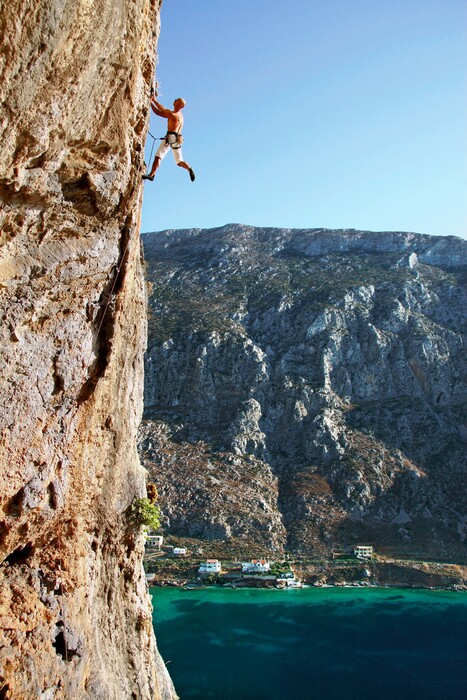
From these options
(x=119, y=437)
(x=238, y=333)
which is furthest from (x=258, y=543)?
(x=119, y=437)

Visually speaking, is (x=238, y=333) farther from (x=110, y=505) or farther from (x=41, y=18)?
(x=41, y=18)

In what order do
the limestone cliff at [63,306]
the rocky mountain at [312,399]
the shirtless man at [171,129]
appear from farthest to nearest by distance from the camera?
the rocky mountain at [312,399] < the shirtless man at [171,129] < the limestone cliff at [63,306]

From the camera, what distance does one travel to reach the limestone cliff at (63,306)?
575 cm

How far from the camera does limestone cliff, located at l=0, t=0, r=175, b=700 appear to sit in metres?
5.75

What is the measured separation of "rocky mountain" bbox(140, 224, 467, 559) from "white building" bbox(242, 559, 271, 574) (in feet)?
7.28

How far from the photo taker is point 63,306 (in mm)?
7449

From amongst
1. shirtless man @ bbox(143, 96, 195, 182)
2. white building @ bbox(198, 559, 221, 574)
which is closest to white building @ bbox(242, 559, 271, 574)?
white building @ bbox(198, 559, 221, 574)

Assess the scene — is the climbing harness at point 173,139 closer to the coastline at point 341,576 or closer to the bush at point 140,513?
the bush at point 140,513

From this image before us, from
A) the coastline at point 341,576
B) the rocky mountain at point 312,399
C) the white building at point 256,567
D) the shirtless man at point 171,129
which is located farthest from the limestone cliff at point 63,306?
the rocky mountain at point 312,399

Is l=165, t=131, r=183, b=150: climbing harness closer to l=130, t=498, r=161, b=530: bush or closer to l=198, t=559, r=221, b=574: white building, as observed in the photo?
A: l=130, t=498, r=161, b=530: bush

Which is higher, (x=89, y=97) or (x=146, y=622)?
(x=89, y=97)

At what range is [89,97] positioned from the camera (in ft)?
21.2

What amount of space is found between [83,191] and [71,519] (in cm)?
531

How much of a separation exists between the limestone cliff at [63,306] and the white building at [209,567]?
3520 cm
